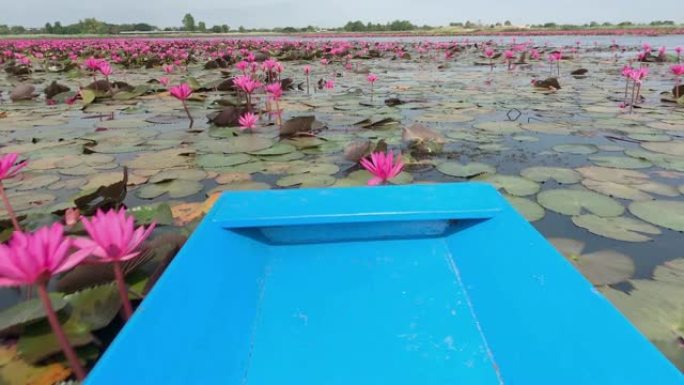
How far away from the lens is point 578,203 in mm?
1597

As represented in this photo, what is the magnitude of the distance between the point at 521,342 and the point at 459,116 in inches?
102

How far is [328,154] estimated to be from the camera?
→ 2355 millimetres

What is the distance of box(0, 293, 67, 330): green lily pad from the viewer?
83 centimetres

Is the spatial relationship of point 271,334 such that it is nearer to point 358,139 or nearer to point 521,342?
point 521,342

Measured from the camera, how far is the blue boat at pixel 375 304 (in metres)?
0.70

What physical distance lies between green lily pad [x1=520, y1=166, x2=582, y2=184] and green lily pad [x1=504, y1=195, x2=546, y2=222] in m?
0.27

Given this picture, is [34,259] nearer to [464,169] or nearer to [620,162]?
[464,169]

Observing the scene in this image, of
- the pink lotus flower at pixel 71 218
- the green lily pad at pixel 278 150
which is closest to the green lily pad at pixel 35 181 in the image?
the pink lotus flower at pixel 71 218

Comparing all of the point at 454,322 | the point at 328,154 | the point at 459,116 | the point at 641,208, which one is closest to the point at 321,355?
the point at 454,322

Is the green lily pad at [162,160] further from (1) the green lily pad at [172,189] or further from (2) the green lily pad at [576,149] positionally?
(2) the green lily pad at [576,149]

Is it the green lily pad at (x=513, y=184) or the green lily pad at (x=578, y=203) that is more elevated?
the green lily pad at (x=513, y=184)

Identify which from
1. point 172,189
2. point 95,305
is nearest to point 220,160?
point 172,189

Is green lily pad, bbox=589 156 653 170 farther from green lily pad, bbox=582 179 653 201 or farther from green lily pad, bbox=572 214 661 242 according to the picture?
green lily pad, bbox=572 214 661 242

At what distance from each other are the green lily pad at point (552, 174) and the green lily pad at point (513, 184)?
0.22 ft
